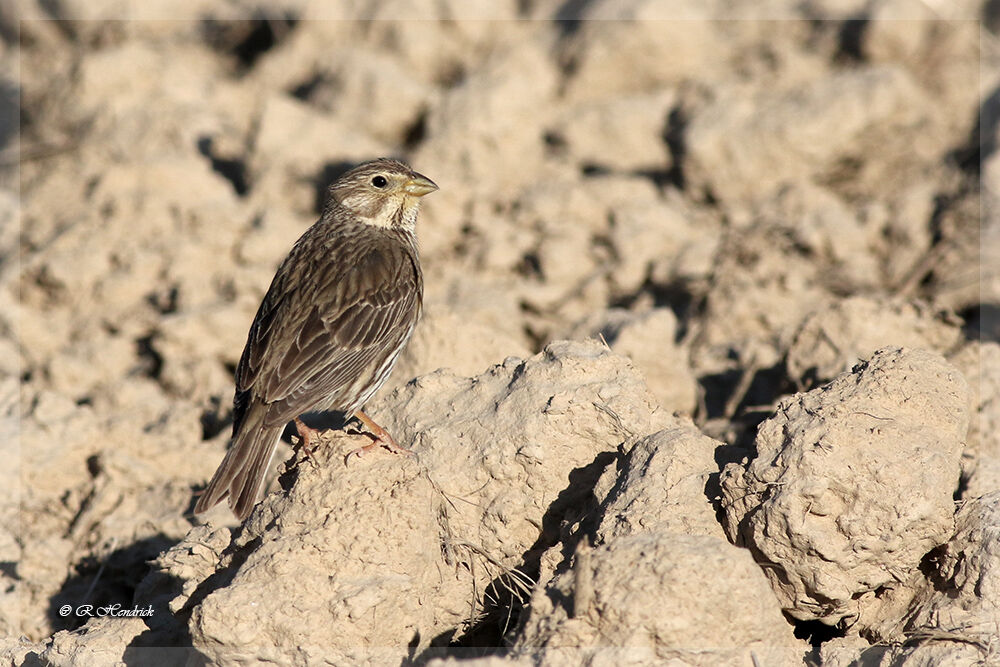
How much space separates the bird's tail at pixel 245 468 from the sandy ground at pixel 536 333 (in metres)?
0.14

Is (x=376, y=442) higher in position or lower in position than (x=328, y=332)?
lower

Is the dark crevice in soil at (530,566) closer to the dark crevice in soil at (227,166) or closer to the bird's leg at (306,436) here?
the bird's leg at (306,436)

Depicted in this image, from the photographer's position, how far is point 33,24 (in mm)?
11188

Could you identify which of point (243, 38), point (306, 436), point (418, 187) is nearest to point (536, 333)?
point (418, 187)

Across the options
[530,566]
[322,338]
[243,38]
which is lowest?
[530,566]

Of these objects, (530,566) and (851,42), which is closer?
(530,566)

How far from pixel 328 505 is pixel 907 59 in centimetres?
709

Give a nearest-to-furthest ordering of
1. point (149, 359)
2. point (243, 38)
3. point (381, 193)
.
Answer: point (381, 193) → point (149, 359) → point (243, 38)

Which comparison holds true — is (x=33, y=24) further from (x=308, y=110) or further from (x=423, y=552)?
(x=423, y=552)

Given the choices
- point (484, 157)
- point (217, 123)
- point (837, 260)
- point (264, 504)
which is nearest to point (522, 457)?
point (264, 504)

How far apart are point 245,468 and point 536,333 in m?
3.15

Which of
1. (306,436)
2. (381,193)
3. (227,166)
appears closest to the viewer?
(306,436)

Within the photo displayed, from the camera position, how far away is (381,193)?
19.2 feet

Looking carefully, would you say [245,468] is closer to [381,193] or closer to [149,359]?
[381,193]
